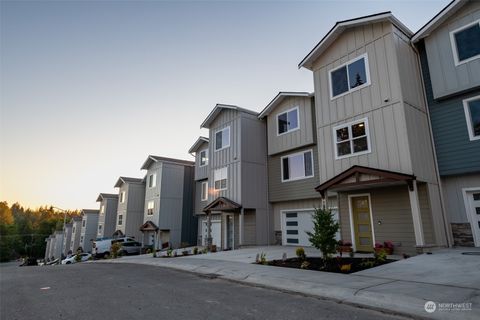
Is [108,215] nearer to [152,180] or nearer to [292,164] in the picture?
[152,180]

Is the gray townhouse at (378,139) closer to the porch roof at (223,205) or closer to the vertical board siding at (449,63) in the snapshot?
the vertical board siding at (449,63)

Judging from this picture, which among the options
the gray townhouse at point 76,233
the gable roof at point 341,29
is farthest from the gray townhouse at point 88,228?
the gable roof at point 341,29

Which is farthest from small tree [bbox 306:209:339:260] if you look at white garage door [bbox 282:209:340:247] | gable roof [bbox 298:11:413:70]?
gable roof [bbox 298:11:413:70]

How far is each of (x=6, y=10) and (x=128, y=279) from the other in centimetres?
1363

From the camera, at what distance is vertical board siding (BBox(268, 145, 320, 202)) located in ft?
58.7

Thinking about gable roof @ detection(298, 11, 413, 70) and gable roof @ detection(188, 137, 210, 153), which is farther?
gable roof @ detection(188, 137, 210, 153)

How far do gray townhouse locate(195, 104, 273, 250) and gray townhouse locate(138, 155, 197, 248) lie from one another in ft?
26.4

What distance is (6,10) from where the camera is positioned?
45.1ft

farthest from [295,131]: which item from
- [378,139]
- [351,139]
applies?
[378,139]

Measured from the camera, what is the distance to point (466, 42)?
39.0 feet

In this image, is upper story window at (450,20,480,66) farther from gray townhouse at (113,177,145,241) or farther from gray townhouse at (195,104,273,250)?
gray townhouse at (113,177,145,241)

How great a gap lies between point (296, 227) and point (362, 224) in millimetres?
5979

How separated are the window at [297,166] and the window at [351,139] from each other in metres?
4.35

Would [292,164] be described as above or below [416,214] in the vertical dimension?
above
